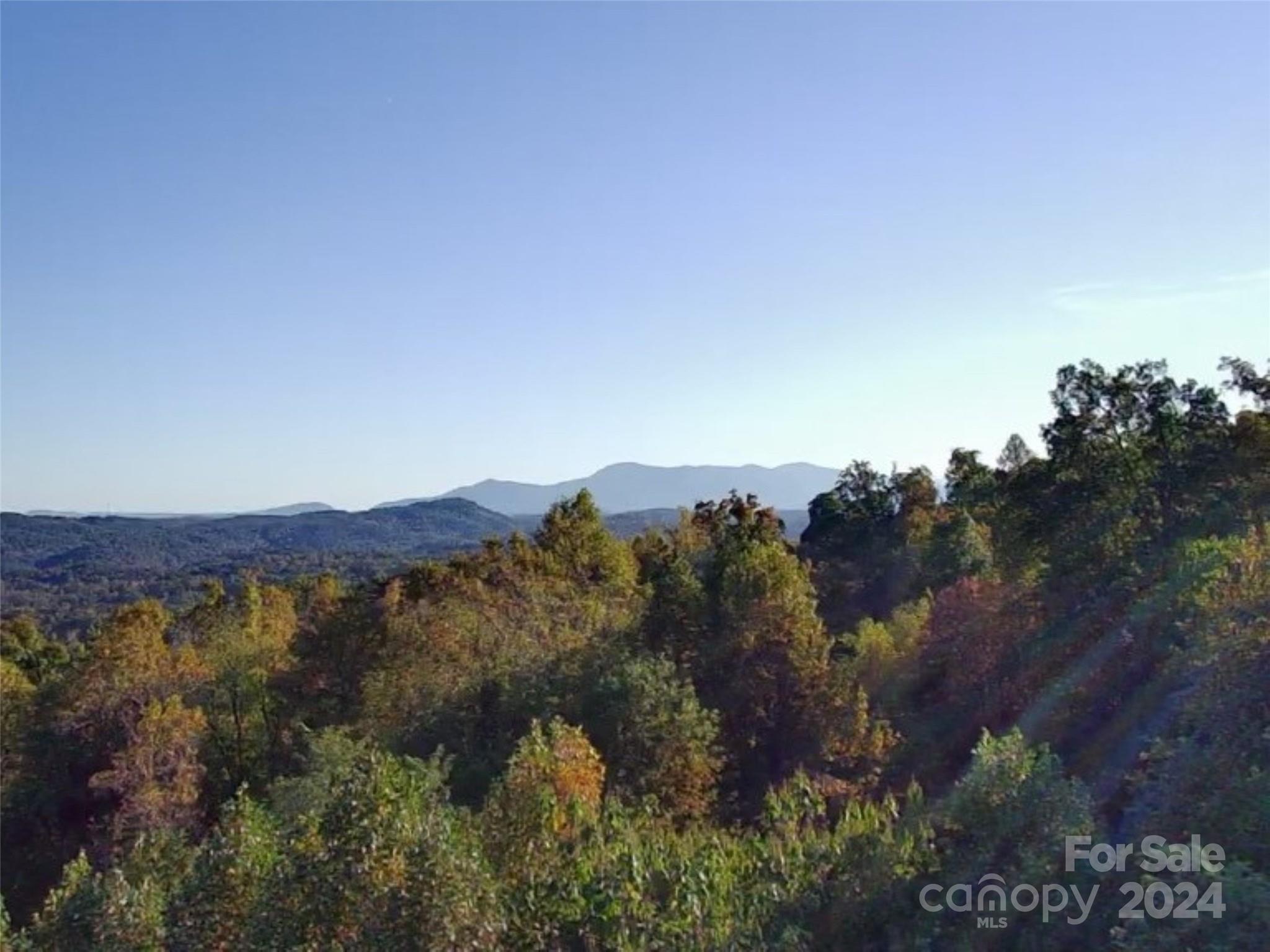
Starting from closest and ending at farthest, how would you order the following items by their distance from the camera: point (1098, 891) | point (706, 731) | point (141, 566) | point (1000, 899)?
point (1098, 891)
point (1000, 899)
point (706, 731)
point (141, 566)

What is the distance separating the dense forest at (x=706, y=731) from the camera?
284 inches

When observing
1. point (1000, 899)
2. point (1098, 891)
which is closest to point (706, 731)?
point (1000, 899)

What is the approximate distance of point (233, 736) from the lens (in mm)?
27469

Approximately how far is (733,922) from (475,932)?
2.06 meters

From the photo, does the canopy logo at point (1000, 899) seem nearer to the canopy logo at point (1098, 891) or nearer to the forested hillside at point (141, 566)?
the canopy logo at point (1098, 891)

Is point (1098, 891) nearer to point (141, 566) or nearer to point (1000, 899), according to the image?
point (1000, 899)

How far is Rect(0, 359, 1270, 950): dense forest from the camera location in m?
7.22

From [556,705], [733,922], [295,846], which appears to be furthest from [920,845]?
[556,705]

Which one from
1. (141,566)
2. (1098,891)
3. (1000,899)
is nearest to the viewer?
(1098,891)

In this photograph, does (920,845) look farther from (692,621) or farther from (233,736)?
(233,736)

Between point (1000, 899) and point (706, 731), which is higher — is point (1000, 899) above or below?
above

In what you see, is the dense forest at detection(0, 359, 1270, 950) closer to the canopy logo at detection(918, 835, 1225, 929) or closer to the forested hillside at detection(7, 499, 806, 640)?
the canopy logo at detection(918, 835, 1225, 929)

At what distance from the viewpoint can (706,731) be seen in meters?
18.2

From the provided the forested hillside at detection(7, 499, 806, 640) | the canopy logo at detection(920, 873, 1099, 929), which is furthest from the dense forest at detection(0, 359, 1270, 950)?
the forested hillside at detection(7, 499, 806, 640)
